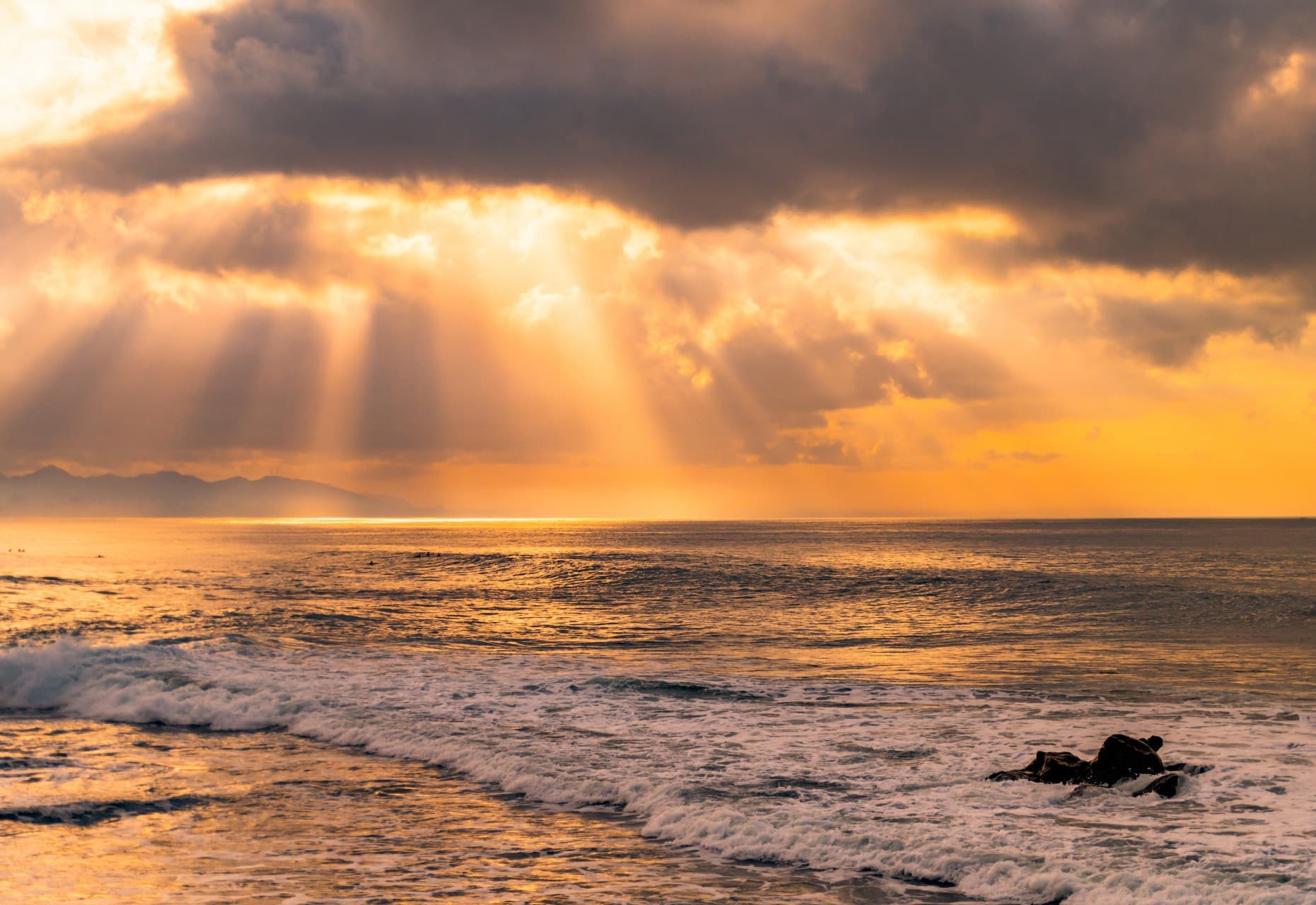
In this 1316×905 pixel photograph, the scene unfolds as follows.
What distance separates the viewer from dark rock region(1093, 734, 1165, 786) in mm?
17641

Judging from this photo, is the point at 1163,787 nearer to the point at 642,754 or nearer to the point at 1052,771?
the point at 1052,771

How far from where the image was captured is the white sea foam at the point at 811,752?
1415 cm

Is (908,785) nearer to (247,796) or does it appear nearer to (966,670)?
(247,796)

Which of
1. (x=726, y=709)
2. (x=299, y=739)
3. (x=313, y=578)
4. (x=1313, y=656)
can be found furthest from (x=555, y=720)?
(x=313, y=578)

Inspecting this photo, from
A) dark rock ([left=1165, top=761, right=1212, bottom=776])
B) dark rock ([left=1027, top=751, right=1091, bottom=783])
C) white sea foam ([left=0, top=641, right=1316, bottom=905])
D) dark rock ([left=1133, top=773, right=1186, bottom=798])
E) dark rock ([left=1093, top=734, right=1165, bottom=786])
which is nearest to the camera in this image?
white sea foam ([left=0, top=641, right=1316, bottom=905])

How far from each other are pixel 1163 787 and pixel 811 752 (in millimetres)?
7094

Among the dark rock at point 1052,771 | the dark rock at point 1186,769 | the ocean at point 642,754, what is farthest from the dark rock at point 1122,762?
the ocean at point 642,754

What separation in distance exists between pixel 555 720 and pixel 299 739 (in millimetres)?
6584

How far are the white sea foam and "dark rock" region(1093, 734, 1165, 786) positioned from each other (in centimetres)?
65

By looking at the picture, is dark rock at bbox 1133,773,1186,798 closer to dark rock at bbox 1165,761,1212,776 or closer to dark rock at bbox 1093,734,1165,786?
dark rock at bbox 1093,734,1165,786

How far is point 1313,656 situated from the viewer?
118 ft

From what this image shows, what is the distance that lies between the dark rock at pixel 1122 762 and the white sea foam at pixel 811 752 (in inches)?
25.5

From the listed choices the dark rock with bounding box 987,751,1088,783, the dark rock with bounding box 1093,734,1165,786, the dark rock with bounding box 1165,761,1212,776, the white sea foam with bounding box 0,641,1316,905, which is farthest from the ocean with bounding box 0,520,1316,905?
the dark rock with bounding box 1093,734,1165,786

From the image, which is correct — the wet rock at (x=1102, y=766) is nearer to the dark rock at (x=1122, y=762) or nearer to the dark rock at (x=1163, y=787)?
the dark rock at (x=1122, y=762)
